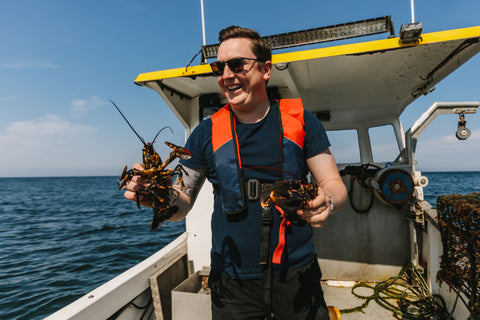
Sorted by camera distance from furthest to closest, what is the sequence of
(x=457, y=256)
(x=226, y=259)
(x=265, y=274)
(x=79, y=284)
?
(x=79, y=284) → (x=457, y=256) → (x=226, y=259) → (x=265, y=274)

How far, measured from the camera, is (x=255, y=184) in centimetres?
196

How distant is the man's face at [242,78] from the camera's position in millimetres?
1907

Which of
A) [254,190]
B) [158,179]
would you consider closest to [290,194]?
[254,190]

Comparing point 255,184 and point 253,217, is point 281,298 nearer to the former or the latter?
point 253,217

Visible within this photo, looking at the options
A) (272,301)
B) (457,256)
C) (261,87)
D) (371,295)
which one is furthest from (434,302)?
(261,87)

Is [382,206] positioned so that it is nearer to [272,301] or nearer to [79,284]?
[272,301]

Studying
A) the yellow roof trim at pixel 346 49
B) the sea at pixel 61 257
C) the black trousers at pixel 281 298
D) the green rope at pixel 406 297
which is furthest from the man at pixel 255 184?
the sea at pixel 61 257

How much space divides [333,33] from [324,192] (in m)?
2.25

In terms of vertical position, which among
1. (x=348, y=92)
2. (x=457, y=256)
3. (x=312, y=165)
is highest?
(x=348, y=92)

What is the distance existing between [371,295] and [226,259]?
3.45 m

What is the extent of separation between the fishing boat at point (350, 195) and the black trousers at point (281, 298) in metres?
1.41

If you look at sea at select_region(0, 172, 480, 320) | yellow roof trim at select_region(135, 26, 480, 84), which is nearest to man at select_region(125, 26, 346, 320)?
yellow roof trim at select_region(135, 26, 480, 84)

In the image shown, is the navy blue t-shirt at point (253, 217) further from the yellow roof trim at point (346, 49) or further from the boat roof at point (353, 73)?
the boat roof at point (353, 73)

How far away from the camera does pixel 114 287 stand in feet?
10.1
